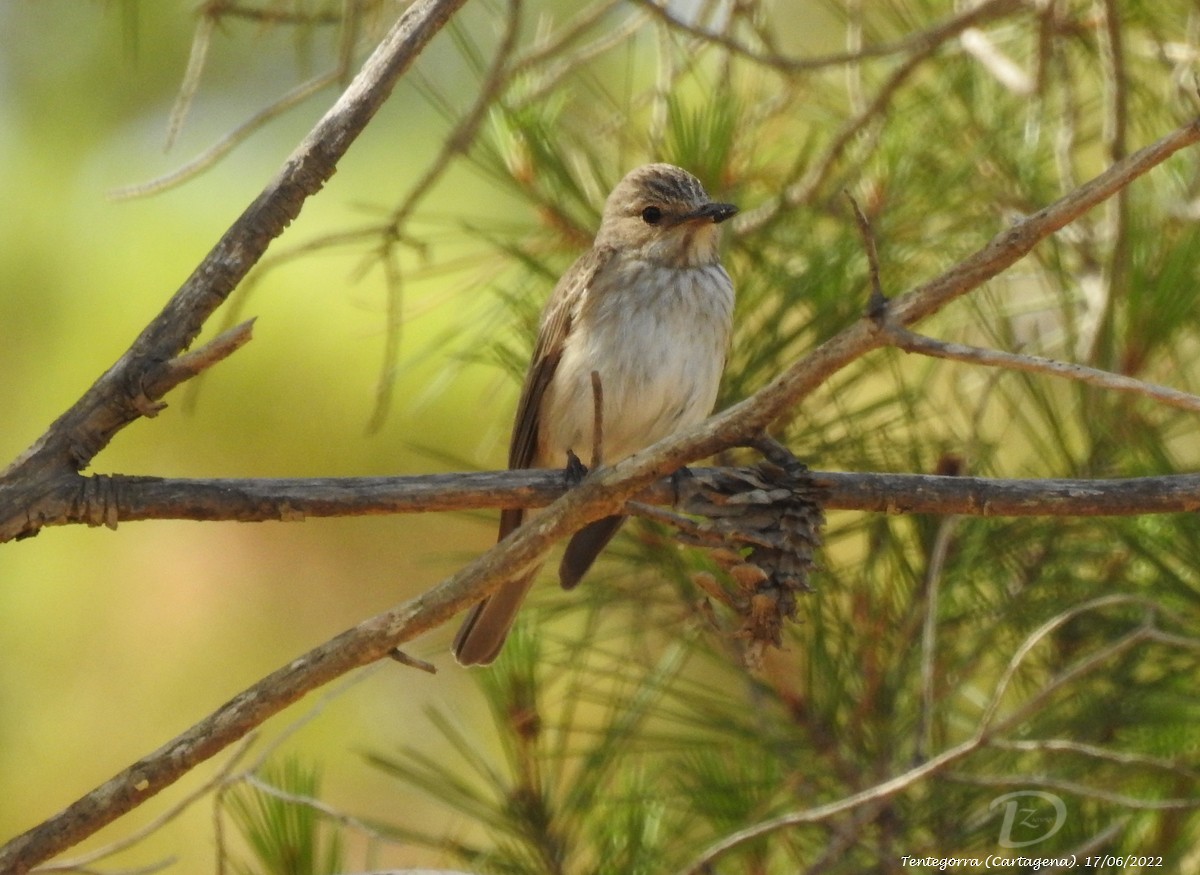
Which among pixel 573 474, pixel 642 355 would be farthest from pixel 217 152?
pixel 642 355

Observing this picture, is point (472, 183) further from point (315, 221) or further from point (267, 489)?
point (267, 489)

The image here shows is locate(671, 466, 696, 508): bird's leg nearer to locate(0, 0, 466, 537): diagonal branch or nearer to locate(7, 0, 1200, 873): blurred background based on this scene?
locate(7, 0, 1200, 873): blurred background

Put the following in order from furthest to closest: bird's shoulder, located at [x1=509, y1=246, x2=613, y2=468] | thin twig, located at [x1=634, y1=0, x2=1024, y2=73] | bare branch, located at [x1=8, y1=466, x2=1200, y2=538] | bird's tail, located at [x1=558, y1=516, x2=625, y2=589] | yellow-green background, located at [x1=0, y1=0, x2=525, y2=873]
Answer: yellow-green background, located at [x1=0, y1=0, x2=525, y2=873], bird's shoulder, located at [x1=509, y1=246, x2=613, y2=468], bird's tail, located at [x1=558, y1=516, x2=625, y2=589], thin twig, located at [x1=634, y1=0, x2=1024, y2=73], bare branch, located at [x1=8, y1=466, x2=1200, y2=538]

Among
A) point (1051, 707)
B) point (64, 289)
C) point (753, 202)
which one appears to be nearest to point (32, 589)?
point (64, 289)

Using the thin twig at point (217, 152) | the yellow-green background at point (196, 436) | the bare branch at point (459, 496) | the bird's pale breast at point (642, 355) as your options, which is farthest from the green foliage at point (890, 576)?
the yellow-green background at point (196, 436)

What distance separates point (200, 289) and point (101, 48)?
3.01 meters

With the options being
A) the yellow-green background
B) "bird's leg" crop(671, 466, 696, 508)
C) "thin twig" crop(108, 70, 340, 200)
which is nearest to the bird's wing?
the yellow-green background

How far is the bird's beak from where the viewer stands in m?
3.07

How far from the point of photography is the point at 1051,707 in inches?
106

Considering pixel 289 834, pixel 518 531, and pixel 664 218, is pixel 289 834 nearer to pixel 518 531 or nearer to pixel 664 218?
pixel 518 531

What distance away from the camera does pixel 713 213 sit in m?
3.10

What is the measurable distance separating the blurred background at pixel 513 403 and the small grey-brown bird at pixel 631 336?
0.08 metres

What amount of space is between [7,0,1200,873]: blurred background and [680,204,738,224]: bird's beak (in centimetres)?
8

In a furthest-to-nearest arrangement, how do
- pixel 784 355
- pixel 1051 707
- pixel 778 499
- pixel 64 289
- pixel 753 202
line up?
pixel 64 289, pixel 753 202, pixel 784 355, pixel 1051 707, pixel 778 499
